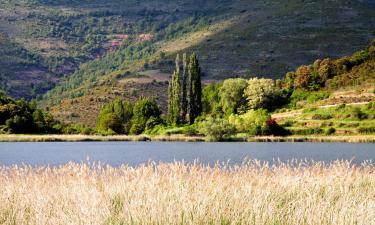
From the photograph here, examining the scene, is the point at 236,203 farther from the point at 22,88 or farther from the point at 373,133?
the point at 22,88

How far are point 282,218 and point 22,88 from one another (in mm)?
195918

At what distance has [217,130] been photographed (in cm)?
7562

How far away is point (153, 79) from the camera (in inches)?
6344

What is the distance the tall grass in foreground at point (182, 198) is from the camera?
10992mm

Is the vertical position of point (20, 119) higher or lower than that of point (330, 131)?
higher

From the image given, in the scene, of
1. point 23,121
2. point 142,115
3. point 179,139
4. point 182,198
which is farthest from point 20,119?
point 182,198

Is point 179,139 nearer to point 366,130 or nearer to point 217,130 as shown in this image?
point 217,130

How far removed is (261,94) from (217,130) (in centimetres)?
1712

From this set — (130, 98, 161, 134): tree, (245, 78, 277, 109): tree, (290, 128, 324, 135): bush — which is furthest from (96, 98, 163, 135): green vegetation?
(290, 128, 324, 135): bush

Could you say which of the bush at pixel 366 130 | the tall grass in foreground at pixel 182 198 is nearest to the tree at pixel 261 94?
the bush at pixel 366 130

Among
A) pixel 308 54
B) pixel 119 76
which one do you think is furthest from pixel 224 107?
pixel 308 54

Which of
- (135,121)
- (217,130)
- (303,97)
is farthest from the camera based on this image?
(135,121)

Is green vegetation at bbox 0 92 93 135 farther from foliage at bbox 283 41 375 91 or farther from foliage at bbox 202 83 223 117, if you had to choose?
foliage at bbox 283 41 375 91

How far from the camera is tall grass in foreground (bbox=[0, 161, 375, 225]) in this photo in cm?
1099
